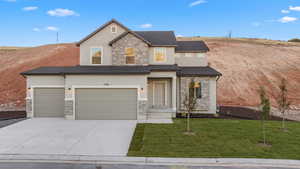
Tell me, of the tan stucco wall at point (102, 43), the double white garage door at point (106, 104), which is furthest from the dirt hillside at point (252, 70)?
the tan stucco wall at point (102, 43)

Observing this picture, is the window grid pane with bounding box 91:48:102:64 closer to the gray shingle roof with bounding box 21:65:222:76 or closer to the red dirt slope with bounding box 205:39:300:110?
the gray shingle roof with bounding box 21:65:222:76

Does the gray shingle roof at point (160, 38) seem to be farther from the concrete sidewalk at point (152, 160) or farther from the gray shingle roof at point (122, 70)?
the concrete sidewalk at point (152, 160)

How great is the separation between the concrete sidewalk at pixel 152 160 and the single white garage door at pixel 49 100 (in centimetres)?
764

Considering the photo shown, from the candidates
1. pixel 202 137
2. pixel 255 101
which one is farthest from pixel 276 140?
pixel 255 101

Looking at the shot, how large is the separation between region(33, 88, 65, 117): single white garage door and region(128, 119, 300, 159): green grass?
23.3 feet

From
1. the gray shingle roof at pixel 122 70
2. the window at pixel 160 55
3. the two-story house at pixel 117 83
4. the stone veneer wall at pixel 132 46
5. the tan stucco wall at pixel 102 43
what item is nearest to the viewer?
the gray shingle roof at pixel 122 70

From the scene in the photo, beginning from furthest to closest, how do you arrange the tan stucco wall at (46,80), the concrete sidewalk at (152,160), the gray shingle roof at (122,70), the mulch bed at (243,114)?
the mulch bed at (243,114) < the tan stucco wall at (46,80) < the gray shingle roof at (122,70) < the concrete sidewalk at (152,160)

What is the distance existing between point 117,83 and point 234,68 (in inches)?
1146

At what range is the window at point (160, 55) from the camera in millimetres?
16750

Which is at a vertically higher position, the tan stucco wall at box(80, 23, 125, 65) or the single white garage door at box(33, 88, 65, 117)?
the tan stucco wall at box(80, 23, 125, 65)

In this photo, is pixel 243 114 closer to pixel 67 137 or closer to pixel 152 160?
pixel 152 160

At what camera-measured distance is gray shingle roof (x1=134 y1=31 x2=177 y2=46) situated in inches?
663

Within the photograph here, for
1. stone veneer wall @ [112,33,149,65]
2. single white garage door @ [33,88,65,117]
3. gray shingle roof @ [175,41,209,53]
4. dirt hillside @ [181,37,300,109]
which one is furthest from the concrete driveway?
dirt hillside @ [181,37,300,109]

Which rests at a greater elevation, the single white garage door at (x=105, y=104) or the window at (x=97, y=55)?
the window at (x=97, y=55)
